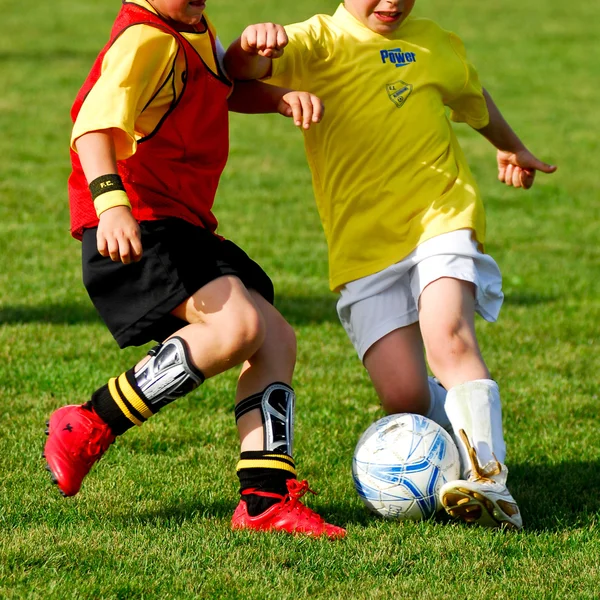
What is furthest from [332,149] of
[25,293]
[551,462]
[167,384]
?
[25,293]

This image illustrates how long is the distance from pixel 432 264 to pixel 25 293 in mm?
3589

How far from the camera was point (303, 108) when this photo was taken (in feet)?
12.8

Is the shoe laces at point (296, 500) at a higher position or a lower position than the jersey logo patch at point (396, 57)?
lower

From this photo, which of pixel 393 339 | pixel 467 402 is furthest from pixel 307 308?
pixel 467 402

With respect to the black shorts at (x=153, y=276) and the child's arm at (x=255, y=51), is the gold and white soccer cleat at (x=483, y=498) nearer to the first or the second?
the black shorts at (x=153, y=276)

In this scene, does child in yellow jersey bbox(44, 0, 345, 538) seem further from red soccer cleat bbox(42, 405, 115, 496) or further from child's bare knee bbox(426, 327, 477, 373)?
child's bare knee bbox(426, 327, 477, 373)

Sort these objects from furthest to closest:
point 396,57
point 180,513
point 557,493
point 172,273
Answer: point 396,57, point 557,493, point 180,513, point 172,273

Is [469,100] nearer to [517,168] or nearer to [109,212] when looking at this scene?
[517,168]

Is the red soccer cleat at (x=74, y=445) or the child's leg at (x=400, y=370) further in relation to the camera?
the child's leg at (x=400, y=370)

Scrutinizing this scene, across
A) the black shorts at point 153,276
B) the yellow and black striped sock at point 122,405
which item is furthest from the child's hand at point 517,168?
the yellow and black striped sock at point 122,405

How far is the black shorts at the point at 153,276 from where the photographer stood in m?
3.74

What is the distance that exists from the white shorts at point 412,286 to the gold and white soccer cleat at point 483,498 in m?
0.69

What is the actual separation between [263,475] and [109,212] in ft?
3.48

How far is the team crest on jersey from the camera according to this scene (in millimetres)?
4461
